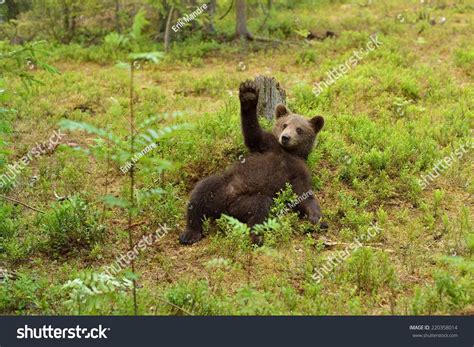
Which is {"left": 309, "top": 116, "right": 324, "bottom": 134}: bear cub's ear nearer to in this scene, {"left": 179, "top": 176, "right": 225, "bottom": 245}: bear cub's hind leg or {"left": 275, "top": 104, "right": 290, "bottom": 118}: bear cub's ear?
{"left": 275, "top": 104, "right": 290, "bottom": 118}: bear cub's ear

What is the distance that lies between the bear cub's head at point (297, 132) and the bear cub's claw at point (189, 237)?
6.69 feet

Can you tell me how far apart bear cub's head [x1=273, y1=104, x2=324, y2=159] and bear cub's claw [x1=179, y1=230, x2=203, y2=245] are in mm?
2038

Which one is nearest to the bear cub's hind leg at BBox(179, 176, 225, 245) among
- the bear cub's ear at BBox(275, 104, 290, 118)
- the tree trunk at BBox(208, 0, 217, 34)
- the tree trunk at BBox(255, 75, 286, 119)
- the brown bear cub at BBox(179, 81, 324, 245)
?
the brown bear cub at BBox(179, 81, 324, 245)

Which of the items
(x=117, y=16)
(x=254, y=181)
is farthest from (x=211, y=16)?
(x=254, y=181)

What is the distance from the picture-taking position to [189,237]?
27.8 feet

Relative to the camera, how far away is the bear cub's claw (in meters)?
8.44

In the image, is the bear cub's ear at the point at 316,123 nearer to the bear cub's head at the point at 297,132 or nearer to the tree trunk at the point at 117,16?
the bear cub's head at the point at 297,132

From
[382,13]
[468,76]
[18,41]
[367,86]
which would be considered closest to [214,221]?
[367,86]

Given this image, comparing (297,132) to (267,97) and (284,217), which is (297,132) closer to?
(284,217)

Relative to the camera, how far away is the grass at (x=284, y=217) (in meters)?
6.49

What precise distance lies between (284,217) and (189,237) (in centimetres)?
141

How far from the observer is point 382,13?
2344cm
